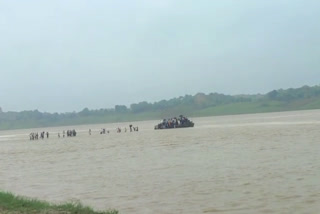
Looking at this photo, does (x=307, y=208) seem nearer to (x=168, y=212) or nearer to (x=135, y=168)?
(x=168, y=212)

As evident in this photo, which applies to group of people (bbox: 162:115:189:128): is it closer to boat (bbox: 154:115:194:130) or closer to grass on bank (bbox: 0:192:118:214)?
boat (bbox: 154:115:194:130)

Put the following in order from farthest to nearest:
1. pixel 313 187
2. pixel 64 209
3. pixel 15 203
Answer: pixel 313 187
pixel 15 203
pixel 64 209

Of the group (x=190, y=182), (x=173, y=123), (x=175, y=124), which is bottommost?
(x=190, y=182)

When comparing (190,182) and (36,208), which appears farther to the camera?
(190,182)

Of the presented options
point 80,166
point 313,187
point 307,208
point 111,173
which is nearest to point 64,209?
point 307,208

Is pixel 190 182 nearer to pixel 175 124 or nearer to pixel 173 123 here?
pixel 173 123

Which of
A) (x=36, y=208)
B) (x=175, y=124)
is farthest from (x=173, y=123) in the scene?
(x=36, y=208)

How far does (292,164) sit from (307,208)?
9526mm

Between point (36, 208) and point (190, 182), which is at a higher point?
point (36, 208)

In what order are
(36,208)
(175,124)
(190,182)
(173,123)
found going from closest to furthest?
1. (36,208)
2. (190,182)
3. (173,123)
4. (175,124)

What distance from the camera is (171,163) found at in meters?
27.6

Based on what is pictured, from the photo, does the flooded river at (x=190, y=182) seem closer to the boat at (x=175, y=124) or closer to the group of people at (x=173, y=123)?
the boat at (x=175, y=124)

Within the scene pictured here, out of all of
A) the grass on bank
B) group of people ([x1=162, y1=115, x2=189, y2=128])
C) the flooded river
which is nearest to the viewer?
the grass on bank

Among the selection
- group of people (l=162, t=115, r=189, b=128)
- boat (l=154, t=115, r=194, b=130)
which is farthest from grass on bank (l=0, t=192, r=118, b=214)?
group of people (l=162, t=115, r=189, b=128)
